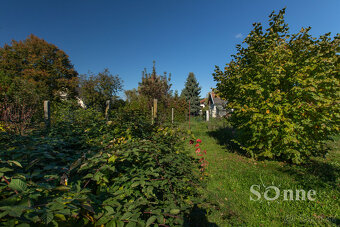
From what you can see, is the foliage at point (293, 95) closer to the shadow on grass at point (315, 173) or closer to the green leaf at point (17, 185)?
the shadow on grass at point (315, 173)

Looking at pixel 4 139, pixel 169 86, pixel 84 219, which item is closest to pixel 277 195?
pixel 84 219

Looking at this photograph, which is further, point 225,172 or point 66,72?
point 66,72

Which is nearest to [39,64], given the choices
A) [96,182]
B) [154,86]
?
[154,86]

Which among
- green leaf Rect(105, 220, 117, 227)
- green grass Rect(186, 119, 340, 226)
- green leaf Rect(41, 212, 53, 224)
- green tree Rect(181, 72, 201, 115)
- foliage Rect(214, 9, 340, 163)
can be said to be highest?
green tree Rect(181, 72, 201, 115)

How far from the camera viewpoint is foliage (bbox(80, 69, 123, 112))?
17.0 metres

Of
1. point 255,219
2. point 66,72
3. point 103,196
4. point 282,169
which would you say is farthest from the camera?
point 66,72

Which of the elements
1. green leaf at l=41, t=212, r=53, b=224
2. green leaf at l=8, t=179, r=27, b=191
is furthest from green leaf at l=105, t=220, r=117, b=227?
green leaf at l=8, t=179, r=27, b=191

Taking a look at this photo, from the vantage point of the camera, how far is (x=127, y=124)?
3.16m

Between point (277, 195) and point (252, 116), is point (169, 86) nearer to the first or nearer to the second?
point (252, 116)

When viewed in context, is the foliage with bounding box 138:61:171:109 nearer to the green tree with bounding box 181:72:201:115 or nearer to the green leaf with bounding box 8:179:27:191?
the green leaf with bounding box 8:179:27:191

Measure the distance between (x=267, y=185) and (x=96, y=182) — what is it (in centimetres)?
344

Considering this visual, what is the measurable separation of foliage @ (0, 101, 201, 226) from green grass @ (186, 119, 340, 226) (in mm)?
606

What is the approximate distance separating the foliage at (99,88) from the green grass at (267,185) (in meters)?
15.4

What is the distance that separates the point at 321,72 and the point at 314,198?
3.15 m
